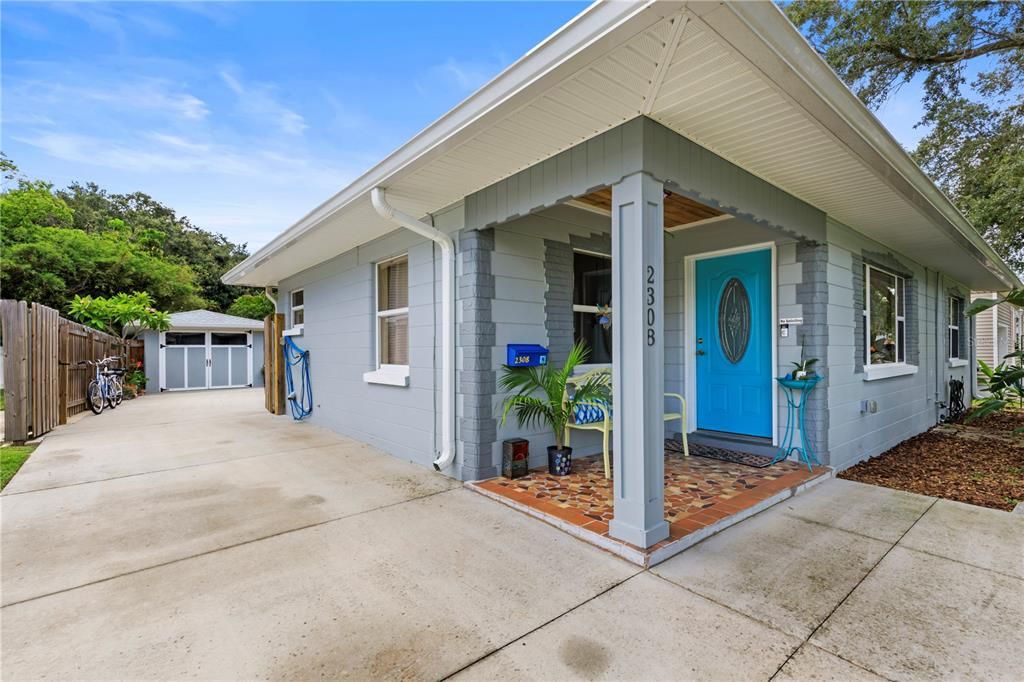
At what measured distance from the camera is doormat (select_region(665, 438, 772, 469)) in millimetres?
4391

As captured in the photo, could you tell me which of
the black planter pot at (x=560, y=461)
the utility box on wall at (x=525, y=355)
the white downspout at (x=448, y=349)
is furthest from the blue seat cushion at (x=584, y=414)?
the white downspout at (x=448, y=349)

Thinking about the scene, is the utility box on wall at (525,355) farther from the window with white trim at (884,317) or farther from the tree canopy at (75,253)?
the tree canopy at (75,253)

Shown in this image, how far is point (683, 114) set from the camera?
2.60 meters

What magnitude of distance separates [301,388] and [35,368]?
3.22m

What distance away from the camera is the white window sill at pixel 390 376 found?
491 cm

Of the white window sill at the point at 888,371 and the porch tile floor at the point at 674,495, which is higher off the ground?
the white window sill at the point at 888,371

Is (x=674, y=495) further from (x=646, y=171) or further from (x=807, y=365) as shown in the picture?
(x=646, y=171)

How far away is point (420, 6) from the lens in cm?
485

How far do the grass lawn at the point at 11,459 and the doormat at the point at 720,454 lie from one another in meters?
6.24

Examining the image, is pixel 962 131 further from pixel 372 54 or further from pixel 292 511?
pixel 292 511

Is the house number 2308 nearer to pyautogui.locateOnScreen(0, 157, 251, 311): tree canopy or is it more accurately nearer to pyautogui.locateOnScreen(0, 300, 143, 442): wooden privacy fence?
pyautogui.locateOnScreen(0, 300, 143, 442): wooden privacy fence

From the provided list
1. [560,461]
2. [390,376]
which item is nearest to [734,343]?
[560,461]

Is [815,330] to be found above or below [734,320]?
below

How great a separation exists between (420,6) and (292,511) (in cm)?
501
